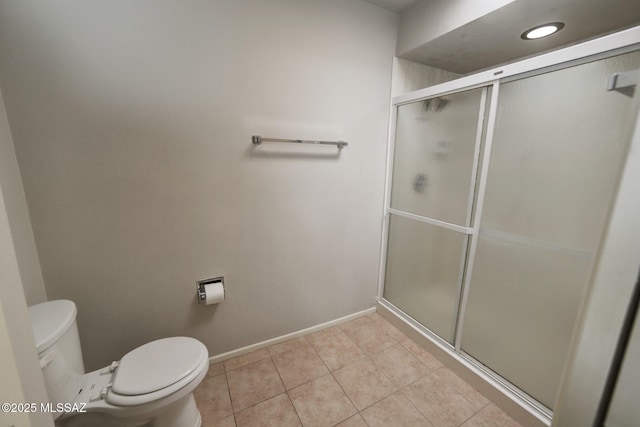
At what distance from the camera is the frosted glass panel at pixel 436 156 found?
1.55 meters

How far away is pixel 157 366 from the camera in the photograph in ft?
3.82

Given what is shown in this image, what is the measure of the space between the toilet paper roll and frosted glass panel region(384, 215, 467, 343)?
1371 mm

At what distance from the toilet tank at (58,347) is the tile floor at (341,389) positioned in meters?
0.63

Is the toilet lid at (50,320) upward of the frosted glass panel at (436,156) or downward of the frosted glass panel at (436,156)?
downward

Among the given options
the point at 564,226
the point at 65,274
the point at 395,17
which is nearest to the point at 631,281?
the point at 564,226

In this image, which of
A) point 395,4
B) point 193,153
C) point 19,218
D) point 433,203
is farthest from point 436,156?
point 19,218

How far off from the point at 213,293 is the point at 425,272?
148 cm

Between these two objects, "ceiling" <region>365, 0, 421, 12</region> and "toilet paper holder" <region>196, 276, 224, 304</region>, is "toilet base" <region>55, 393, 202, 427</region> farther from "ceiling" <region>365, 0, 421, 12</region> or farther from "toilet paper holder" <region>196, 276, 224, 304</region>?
"ceiling" <region>365, 0, 421, 12</region>

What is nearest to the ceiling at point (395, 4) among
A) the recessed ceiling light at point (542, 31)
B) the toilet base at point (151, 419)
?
the recessed ceiling light at point (542, 31)

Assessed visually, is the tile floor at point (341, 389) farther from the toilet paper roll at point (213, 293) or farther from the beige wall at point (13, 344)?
the beige wall at point (13, 344)

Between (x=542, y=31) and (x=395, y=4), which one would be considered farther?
(x=395, y=4)

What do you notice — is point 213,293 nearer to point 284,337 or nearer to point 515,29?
point 284,337

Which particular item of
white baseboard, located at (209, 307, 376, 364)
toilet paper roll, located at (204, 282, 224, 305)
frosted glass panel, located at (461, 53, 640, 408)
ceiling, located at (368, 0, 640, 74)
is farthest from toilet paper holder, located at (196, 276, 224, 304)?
ceiling, located at (368, 0, 640, 74)

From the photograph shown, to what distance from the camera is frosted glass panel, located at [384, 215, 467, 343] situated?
66.8 inches
